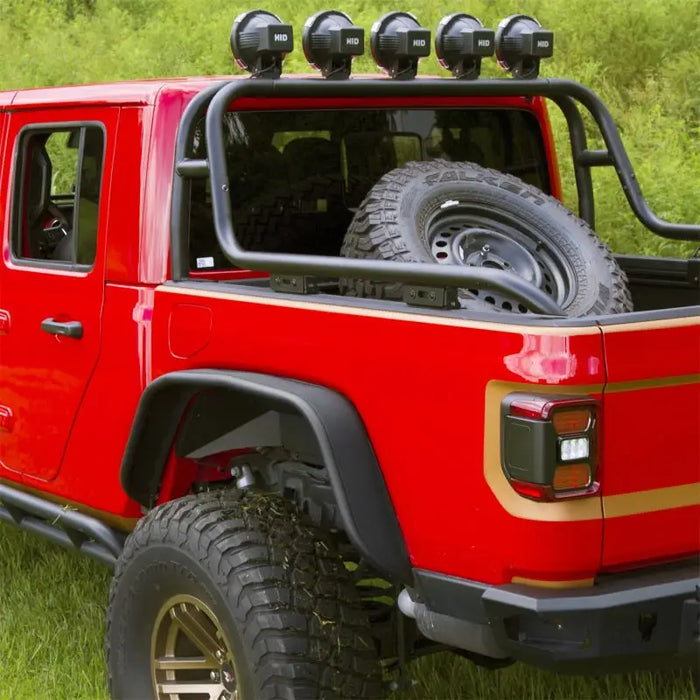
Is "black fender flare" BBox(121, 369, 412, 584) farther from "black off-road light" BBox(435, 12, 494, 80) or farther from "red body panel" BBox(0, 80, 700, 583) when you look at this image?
"black off-road light" BBox(435, 12, 494, 80)

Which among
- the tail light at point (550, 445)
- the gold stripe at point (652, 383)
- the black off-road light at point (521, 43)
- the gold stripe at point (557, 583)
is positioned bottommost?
the gold stripe at point (557, 583)

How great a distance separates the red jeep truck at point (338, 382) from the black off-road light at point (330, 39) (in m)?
0.03

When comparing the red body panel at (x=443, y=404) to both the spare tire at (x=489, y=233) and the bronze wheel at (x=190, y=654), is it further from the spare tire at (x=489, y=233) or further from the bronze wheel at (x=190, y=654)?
the bronze wheel at (x=190, y=654)

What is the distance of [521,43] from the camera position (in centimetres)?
429

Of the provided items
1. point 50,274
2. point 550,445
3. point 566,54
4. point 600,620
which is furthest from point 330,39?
point 566,54

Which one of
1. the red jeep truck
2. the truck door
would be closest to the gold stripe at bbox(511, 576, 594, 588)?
the red jeep truck

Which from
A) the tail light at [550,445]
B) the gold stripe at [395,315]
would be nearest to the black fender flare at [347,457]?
the gold stripe at [395,315]

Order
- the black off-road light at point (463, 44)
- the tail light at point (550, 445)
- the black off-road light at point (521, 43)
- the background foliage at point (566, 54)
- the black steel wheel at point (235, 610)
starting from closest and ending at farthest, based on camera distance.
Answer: the tail light at point (550, 445), the black steel wheel at point (235, 610), the black off-road light at point (463, 44), the black off-road light at point (521, 43), the background foliage at point (566, 54)

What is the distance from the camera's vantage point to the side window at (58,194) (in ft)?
13.8

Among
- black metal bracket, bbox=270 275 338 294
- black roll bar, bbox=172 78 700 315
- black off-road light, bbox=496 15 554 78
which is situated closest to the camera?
black roll bar, bbox=172 78 700 315

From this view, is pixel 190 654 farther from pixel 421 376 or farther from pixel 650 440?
pixel 650 440

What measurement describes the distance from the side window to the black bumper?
1923 millimetres

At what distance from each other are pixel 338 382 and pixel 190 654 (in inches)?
36.9

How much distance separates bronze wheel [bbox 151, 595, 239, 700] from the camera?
3393 millimetres
